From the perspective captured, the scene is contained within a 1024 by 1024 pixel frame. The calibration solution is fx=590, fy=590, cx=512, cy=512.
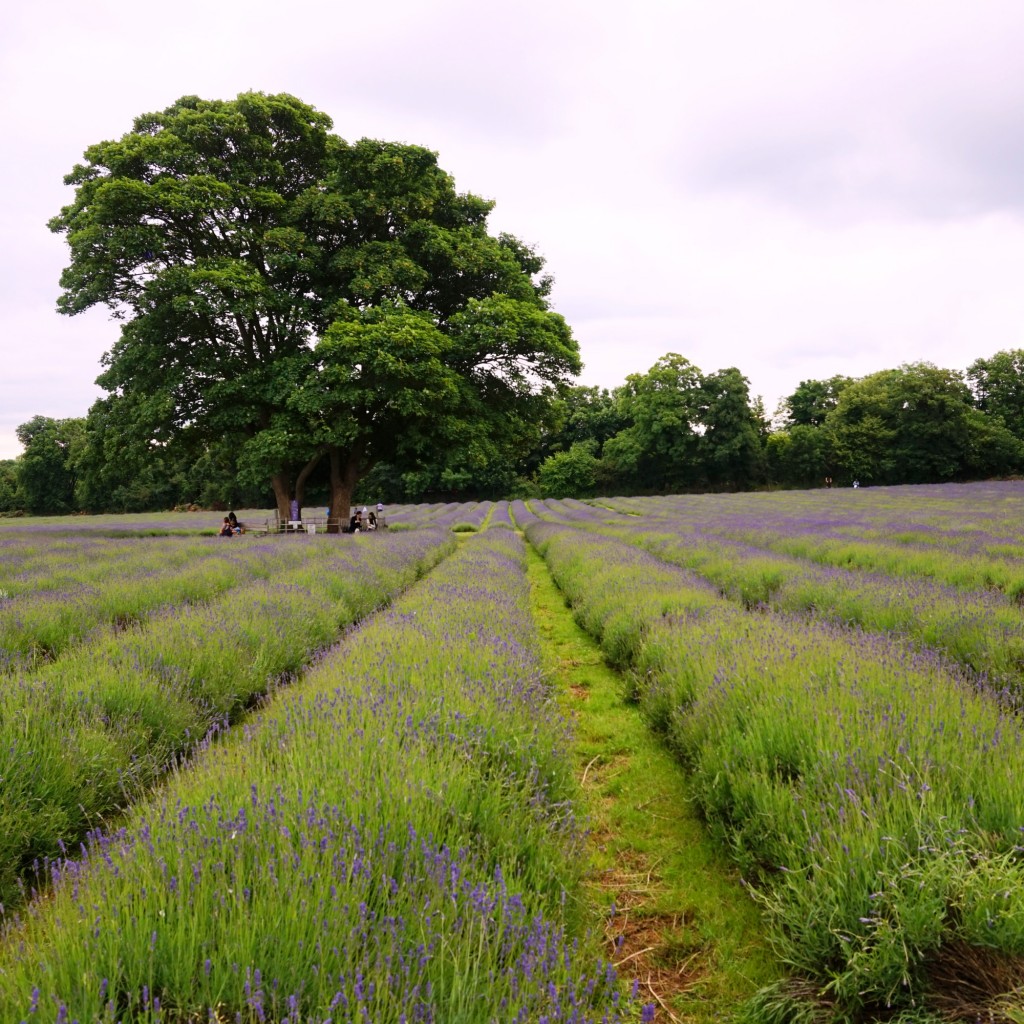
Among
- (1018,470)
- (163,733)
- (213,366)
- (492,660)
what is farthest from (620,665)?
(1018,470)

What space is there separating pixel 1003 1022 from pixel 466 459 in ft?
50.0

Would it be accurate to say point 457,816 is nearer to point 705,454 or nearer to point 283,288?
point 283,288

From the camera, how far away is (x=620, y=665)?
5.75m

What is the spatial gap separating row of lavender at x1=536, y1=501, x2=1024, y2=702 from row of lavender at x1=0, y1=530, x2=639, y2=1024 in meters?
2.73

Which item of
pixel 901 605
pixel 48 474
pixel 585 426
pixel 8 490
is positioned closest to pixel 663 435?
pixel 585 426

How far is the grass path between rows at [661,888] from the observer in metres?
2.04

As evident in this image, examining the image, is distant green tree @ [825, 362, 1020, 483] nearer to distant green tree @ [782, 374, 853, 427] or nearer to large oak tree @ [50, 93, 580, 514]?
distant green tree @ [782, 374, 853, 427]

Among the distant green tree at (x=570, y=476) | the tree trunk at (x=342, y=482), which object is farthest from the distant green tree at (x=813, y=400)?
the tree trunk at (x=342, y=482)

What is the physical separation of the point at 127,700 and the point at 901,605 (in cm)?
585

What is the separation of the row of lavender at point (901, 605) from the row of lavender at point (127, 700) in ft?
14.6

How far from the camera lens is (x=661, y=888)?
2.59 metres

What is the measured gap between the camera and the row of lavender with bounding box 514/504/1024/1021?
5.29 feet

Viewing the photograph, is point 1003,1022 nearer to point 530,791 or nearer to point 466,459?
point 530,791

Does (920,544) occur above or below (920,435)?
below
